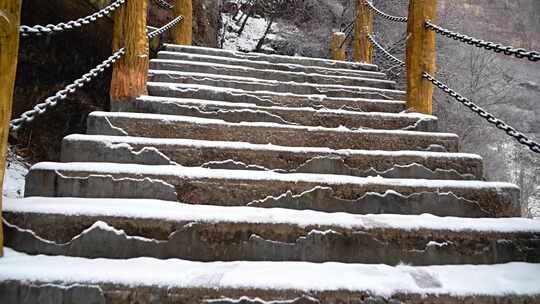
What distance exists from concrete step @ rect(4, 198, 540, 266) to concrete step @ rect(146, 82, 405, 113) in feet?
4.50

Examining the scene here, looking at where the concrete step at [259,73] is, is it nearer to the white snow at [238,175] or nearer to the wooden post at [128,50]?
the wooden post at [128,50]

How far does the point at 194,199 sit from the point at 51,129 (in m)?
3.23

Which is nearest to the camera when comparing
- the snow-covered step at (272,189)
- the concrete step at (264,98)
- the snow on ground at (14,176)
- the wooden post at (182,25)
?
the snow-covered step at (272,189)

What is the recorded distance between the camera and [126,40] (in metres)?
2.38

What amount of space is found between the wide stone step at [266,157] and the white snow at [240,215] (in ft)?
1.24

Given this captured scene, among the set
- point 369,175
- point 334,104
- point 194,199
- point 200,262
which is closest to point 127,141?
point 194,199

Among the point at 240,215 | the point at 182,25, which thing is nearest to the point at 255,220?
the point at 240,215

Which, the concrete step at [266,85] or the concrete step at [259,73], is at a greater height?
the concrete step at [259,73]

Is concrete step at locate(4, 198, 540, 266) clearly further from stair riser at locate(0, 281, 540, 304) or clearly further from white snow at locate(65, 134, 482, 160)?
white snow at locate(65, 134, 482, 160)

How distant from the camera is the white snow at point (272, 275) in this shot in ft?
3.83

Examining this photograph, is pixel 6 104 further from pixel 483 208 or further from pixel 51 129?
pixel 51 129

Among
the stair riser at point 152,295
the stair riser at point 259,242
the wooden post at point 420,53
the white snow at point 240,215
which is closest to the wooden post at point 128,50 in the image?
the white snow at point 240,215

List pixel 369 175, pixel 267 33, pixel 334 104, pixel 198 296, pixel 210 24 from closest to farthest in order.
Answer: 1. pixel 198 296
2. pixel 369 175
3. pixel 334 104
4. pixel 210 24
5. pixel 267 33

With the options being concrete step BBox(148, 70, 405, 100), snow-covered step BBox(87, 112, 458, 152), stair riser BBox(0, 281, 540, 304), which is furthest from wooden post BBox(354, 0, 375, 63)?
stair riser BBox(0, 281, 540, 304)
